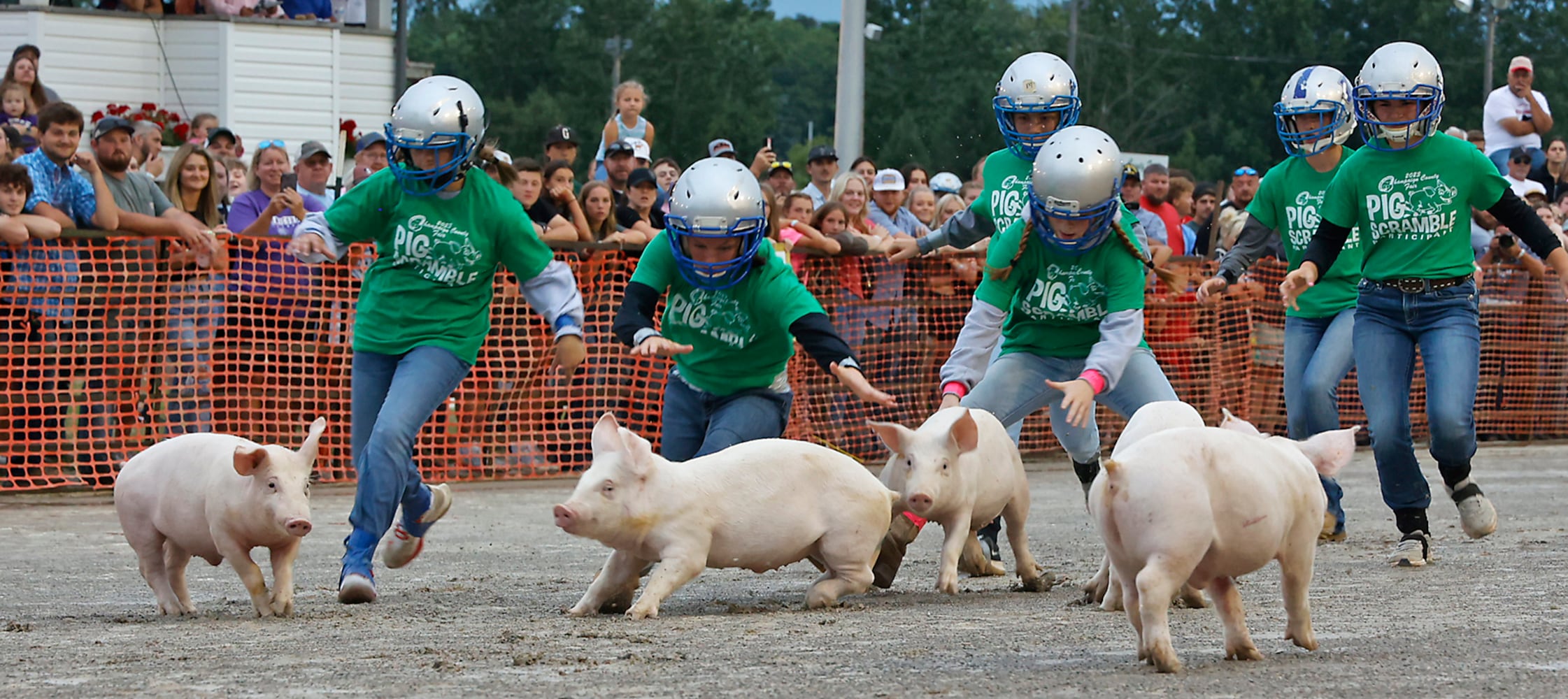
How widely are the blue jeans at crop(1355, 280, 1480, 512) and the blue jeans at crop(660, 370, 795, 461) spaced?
2.50 m

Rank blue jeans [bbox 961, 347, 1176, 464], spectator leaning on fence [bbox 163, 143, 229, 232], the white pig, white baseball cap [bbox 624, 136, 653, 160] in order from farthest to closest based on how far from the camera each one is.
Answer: white baseball cap [bbox 624, 136, 653, 160]
spectator leaning on fence [bbox 163, 143, 229, 232]
blue jeans [bbox 961, 347, 1176, 464]
the white pig

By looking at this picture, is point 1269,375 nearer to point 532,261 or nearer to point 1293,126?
point 1293,126

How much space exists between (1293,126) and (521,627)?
15.3 ft

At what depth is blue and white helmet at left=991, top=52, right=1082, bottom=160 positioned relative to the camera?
8.56 meters

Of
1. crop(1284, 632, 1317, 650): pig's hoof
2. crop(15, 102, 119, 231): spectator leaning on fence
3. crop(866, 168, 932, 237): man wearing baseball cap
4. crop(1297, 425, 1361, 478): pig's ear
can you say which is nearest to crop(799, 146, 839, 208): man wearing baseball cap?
crop(866, 168, 932, 237): man wearing baseball cap

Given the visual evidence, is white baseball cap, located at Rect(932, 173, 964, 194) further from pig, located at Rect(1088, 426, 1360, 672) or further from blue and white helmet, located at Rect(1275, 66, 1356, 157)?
pig, located at Rect(1088, 426, 1360, 672)

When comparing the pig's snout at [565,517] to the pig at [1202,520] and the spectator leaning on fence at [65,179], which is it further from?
the spectator leaning on fence at [65,179]

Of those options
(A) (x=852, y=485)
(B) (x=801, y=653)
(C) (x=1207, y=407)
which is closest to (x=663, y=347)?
(A) (x=852, y=485)

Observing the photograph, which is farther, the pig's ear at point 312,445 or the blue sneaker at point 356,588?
the blue sneaker at point 356,588

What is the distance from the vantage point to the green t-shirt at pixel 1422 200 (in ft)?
26.2

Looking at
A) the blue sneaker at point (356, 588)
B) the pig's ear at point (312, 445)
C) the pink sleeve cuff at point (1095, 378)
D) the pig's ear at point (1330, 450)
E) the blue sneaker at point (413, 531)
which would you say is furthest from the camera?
the blue sneaker at point (413, 531)

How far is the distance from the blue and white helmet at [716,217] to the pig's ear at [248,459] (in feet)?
5.41

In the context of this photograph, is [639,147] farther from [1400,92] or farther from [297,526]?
[297,526]

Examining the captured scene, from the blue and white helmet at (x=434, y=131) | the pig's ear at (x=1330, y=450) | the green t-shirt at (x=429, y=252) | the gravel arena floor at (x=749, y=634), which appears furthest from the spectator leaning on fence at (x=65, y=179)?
the pig's ear at (x=1330, y=450)
